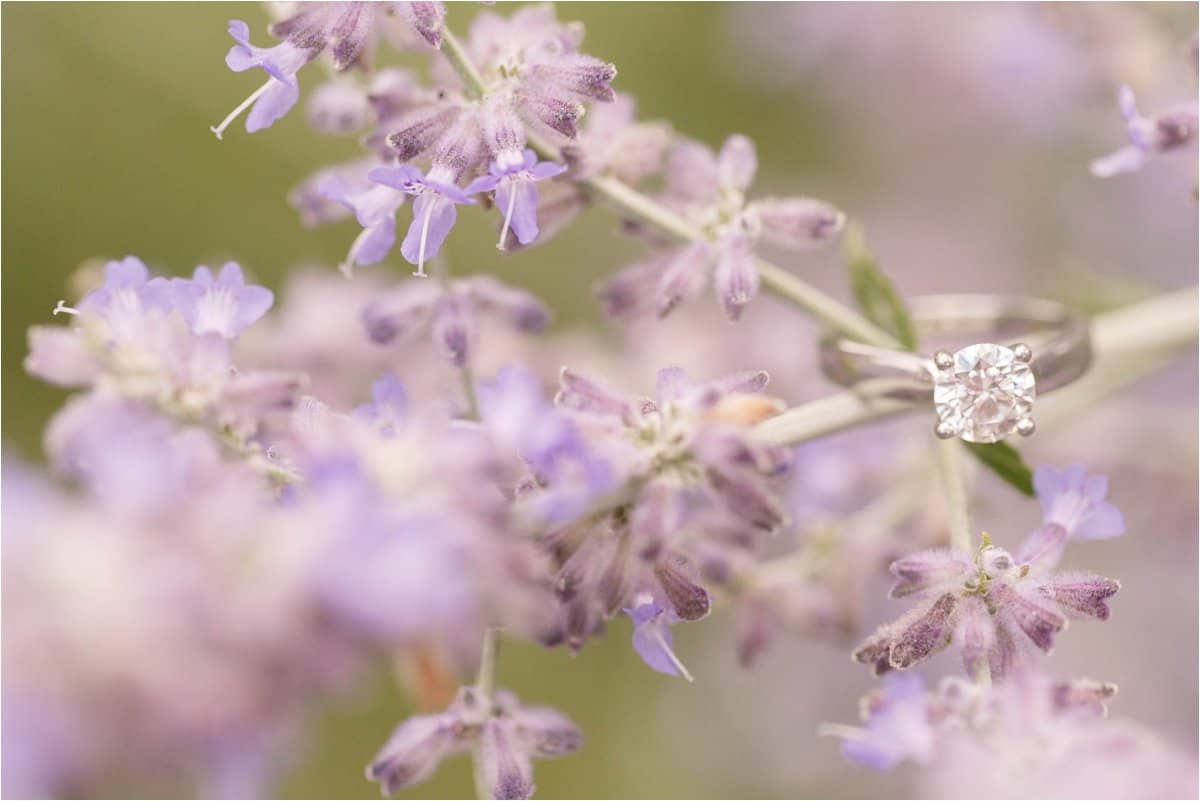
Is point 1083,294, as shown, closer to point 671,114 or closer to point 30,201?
point 671,114

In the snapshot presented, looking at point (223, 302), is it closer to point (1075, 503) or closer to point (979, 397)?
point (979, 397)

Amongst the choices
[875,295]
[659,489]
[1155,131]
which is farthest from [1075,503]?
[659,489]

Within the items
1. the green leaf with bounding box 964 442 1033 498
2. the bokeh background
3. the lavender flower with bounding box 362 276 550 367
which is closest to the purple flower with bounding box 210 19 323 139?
the lavender flower with bounding box 362 276 550 367

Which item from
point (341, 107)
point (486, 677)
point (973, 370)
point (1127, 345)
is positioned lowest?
point (486, 677)

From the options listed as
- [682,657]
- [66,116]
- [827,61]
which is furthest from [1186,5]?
[66,116]

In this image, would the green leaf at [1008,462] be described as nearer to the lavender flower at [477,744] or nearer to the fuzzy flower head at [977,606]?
the fuzzy flower head at [977,606]

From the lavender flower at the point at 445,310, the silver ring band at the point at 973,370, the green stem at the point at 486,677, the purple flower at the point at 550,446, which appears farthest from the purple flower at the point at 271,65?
the silver ring band at the point at 973,370
